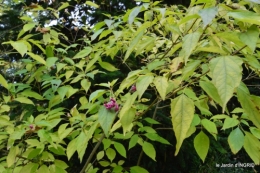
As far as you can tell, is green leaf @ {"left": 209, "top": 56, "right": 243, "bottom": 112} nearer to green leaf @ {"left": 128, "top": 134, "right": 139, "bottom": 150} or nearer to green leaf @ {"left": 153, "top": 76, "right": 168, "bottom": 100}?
green leaf @ {"left": 153, "top": 76, "right": 168, "bottom": 100}

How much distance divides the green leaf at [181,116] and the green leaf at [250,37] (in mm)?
185

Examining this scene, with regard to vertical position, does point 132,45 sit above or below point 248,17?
below

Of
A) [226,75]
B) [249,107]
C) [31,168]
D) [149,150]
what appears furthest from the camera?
[149,150]

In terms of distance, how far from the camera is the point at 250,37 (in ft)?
1.95

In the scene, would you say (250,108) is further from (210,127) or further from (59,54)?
(59,54)

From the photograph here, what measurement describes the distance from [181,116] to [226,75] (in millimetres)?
133

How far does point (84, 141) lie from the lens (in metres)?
0.94

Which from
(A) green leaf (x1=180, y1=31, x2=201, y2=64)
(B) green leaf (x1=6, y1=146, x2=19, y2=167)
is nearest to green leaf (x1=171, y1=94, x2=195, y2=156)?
(A) green leaf (x1=180, y1=31, x2=201, y2=64)

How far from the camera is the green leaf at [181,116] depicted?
56 cm

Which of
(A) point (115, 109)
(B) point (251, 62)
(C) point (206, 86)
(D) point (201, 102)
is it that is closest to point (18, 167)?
(A) point (115, 109)

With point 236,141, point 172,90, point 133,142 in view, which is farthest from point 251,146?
point 133,142

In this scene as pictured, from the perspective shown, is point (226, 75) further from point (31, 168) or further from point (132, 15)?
point (31, 168)

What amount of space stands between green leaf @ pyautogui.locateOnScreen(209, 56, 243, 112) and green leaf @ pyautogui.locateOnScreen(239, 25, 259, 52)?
0.05 metres

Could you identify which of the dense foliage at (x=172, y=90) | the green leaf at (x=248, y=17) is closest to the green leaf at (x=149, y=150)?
the dense foliage at (x=172, y=90)
